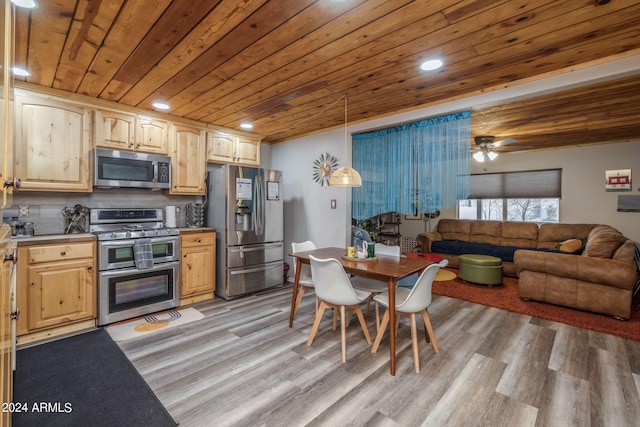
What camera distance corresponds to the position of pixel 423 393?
200 cm

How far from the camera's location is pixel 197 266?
3.78 meters

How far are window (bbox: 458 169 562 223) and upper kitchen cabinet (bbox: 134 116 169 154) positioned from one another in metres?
6.53

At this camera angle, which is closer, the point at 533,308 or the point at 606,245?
the point at 606,245

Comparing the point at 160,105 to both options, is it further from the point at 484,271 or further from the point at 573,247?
the point at 573,247

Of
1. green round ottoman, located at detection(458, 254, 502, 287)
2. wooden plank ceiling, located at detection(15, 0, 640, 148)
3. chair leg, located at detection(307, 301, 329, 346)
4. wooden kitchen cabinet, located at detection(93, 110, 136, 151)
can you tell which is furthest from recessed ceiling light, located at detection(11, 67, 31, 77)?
green round ottoman, located at detection(458, 254, 502, 287)

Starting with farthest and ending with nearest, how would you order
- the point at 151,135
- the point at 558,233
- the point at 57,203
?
the point at 558,233
the point at 151,135
the point at 57,203

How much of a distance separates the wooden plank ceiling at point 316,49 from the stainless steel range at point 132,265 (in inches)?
55.2

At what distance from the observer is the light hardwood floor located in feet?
5.89

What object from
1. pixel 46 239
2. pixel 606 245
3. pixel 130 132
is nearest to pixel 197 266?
pixel 46 239

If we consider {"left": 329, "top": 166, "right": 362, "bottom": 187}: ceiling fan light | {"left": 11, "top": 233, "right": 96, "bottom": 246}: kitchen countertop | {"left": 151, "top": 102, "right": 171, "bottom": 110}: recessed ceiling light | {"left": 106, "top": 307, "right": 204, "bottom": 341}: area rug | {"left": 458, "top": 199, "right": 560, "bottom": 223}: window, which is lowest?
{"left": 106, "top": 307, "right": 204, "bottom": 341}: area rug

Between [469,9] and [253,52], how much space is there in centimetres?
148

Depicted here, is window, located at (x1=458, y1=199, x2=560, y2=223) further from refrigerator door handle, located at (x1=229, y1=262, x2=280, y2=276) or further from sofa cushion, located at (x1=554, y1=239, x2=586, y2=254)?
refrigerator door handle, located at (x1=229, y1=262, x2=280, y2=276)

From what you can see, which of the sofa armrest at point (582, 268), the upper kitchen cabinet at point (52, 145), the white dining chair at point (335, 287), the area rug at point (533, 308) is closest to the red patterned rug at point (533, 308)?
the area rug at point (533, 308)

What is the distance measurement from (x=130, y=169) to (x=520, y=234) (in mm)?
6732
